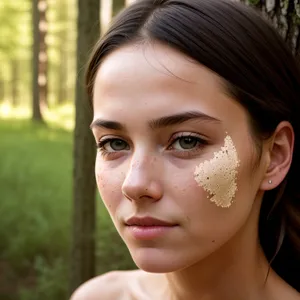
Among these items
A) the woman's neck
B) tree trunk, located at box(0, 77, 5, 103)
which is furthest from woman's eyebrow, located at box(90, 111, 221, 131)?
tree trunk, located at box(0, 77, 5, 103)

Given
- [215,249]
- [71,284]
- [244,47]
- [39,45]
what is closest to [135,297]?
[215,249]

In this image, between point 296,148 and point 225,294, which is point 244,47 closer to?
point 296,148

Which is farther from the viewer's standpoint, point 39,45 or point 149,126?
point 39,45

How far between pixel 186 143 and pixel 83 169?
2241 millimetres

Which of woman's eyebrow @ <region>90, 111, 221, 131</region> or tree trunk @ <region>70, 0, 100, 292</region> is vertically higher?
woman's eyebrow @ <region>90, 111, 221, 131</region>

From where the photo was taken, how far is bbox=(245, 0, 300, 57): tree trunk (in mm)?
2107

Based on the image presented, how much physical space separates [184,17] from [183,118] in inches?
10.9

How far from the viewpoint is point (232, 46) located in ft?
5.20

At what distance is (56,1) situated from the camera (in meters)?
21.8

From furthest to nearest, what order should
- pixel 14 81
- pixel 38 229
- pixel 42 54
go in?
1. pixel 14 81
2. pixel 42 54
3. pixel 38 229

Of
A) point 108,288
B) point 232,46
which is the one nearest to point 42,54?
point 108,288

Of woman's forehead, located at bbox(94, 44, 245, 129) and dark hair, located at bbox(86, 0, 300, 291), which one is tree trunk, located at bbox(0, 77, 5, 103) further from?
woman's forehead, located at bbox(94, 44, 245, 129)

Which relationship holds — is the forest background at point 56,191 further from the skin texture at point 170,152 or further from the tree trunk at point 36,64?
the skin texture at point 170,152

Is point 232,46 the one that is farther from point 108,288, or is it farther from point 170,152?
point 108,288
